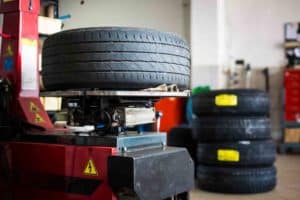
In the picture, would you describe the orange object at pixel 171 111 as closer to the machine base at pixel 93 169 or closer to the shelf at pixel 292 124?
the shelf at pixel 292 124

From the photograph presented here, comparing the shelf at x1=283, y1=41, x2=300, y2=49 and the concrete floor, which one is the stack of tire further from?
the shelf at x1=283, y1=41, x2=300, y2=49

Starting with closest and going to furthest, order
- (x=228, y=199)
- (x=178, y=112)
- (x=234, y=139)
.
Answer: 1. (x=228, y=199)
2. (x=234, y=139)
3. (x=178, y=112)

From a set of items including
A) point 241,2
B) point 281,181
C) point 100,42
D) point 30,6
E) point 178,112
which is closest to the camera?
point 100,42

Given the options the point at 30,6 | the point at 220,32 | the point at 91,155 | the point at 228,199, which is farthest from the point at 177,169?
the point at 220,32

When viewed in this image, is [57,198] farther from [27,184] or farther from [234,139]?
[234,139]

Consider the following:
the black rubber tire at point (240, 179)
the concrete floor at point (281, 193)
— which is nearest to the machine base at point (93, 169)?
the concrete floor at point (281, 193)

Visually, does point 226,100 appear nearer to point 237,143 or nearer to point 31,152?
point 237,143

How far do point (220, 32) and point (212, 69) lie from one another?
21.2 inches

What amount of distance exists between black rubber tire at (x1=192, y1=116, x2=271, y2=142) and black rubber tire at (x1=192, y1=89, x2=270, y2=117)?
0.15 ft

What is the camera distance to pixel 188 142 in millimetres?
3832

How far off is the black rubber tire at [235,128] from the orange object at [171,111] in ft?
7.76

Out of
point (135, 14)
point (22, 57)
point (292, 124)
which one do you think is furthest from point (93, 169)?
point (135, 14)

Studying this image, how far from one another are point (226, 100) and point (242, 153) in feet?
1.32

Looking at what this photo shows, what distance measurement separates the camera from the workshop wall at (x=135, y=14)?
661cm
